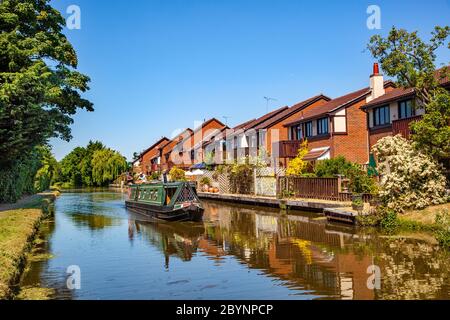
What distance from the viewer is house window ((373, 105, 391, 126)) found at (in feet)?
107

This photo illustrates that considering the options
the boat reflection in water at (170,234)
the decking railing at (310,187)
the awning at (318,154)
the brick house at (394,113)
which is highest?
the brick house at (394,113)

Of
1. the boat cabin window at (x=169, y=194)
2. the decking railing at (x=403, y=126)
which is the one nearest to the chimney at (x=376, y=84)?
the decking railing at (x=403, y=126)

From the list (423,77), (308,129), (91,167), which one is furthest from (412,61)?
(91,167)

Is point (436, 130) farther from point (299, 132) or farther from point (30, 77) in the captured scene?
point (299, 132)

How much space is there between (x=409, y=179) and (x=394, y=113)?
39.8 ft

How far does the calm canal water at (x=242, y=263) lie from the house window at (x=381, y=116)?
12892 mm

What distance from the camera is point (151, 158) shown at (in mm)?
107812

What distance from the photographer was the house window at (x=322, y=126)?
3981cm

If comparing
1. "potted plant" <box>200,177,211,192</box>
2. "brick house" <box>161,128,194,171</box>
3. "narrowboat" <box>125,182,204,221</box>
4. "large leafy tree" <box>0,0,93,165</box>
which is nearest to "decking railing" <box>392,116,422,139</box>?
"narrowboat" <box>125,182,204,221</box>

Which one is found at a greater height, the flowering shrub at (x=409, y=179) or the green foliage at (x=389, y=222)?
the flowering shrub at (x=409, y=179)

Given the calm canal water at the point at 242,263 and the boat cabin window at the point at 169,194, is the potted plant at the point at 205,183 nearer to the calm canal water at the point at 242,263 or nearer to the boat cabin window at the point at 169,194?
the boat cabin window at the point at 169,194

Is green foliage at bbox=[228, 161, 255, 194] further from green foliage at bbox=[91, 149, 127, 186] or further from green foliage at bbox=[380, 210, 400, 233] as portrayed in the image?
green foliage at bbox=[91, 149, 127, 186]

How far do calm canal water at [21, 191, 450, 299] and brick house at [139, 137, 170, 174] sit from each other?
81.0 meters
